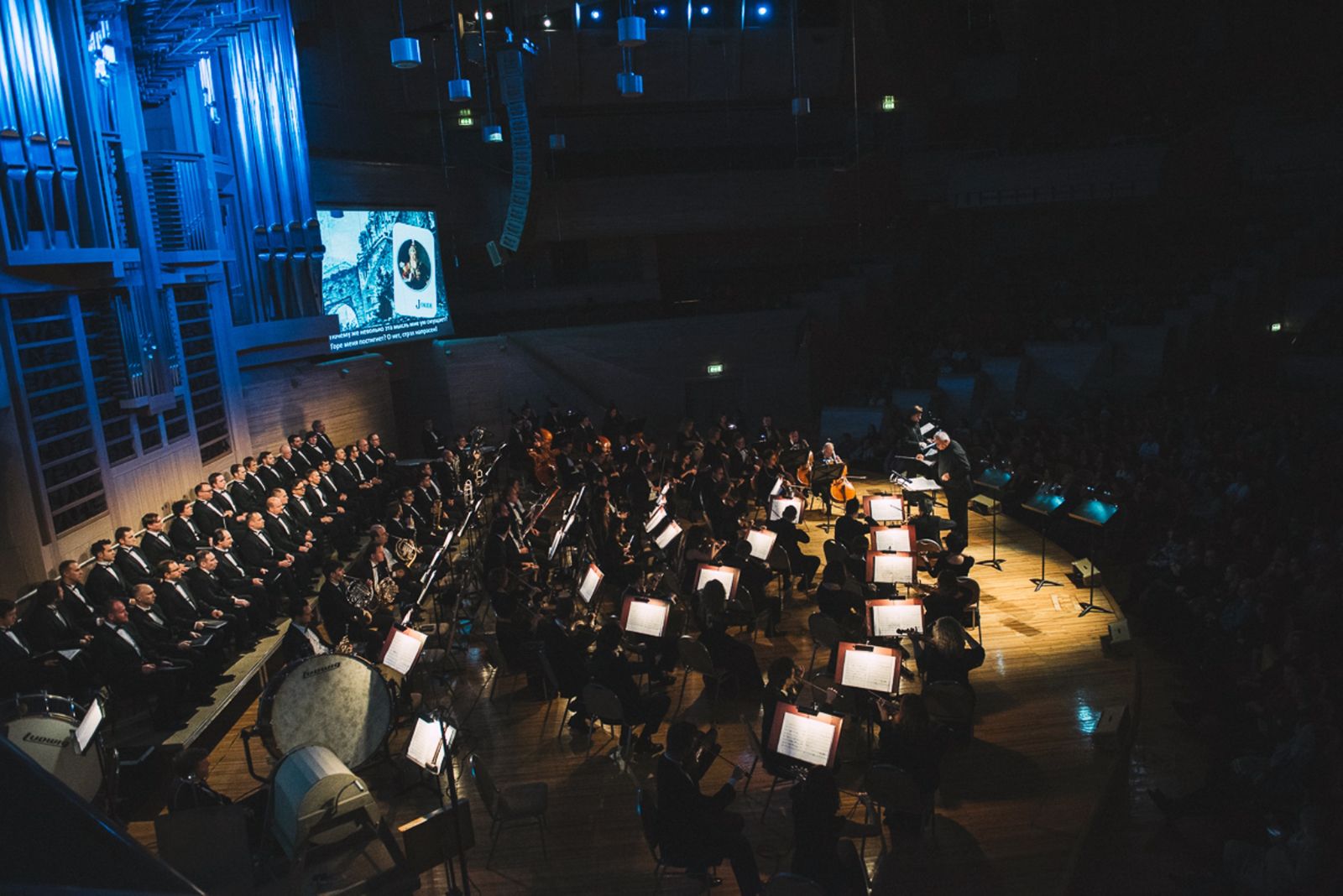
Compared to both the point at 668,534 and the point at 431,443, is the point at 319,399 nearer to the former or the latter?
the point at 431,443

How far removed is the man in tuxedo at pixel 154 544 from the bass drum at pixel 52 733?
15.9 ft

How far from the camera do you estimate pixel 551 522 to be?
1335cm

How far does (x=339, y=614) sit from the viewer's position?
10.3 m

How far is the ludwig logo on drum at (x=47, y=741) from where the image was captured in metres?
6.88

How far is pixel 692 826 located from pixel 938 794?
2647 mm

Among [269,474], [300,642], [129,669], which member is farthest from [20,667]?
[269,474]

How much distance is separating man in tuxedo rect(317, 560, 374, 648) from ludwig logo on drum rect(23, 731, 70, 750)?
125 inches

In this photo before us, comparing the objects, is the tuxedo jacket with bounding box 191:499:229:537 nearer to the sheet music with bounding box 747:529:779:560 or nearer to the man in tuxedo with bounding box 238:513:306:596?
the man in tuxedo with bounding box 238:513:306:596

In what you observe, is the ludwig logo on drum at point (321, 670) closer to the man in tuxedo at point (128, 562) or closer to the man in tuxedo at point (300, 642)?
the man in tuxedo at point (300, 642)

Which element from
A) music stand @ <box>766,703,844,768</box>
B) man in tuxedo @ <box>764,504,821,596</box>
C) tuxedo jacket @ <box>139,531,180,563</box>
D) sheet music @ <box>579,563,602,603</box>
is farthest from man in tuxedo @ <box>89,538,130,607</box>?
man in tuxedo @ <box>764,504,821,596</box>

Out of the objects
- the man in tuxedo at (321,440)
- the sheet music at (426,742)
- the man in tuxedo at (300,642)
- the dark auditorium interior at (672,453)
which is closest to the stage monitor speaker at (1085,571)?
the dark auditorium interior at (672,453)

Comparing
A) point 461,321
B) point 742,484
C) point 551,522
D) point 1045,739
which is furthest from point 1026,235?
point 1045,739

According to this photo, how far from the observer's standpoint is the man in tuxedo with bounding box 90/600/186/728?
9117mm

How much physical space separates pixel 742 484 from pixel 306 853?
9.06 metres
